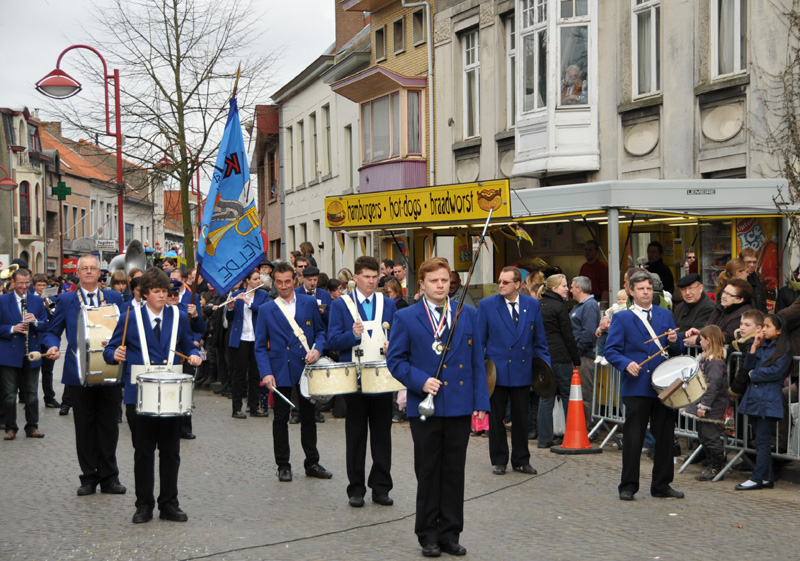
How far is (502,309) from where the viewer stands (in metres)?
10.6

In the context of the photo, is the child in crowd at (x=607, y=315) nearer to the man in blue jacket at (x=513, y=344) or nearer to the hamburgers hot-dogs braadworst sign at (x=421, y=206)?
the man in blue jacket at (x=513, y=344)

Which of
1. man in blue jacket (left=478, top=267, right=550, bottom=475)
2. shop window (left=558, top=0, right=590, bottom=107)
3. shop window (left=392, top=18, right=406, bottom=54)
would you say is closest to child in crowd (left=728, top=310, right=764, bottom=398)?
man in blue jacket (left=478, top=267, right=550, bottom=475)

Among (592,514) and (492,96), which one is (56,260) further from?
(592,514)

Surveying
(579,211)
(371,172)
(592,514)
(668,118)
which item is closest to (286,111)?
(371,172)

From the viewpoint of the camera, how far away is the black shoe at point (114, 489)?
9.21m

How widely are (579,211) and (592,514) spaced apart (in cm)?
653

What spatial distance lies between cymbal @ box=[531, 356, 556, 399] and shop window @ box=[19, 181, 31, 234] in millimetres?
62036

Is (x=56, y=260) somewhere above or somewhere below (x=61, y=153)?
below

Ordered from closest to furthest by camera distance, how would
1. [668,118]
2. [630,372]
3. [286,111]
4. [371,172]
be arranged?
[630,372]
[668,118]
[371,172]
[286,111]

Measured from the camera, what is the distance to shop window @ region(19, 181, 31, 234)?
67.8 metres

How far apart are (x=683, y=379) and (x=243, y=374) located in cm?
764

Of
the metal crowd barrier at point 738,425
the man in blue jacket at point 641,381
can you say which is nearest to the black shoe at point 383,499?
the man in blue jacket at point 641,381

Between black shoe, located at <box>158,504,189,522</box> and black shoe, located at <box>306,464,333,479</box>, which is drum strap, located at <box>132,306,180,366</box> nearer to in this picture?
black shoe, located at <box>158,504,189,522</box>

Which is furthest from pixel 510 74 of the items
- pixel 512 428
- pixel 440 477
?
pixel 440 477
